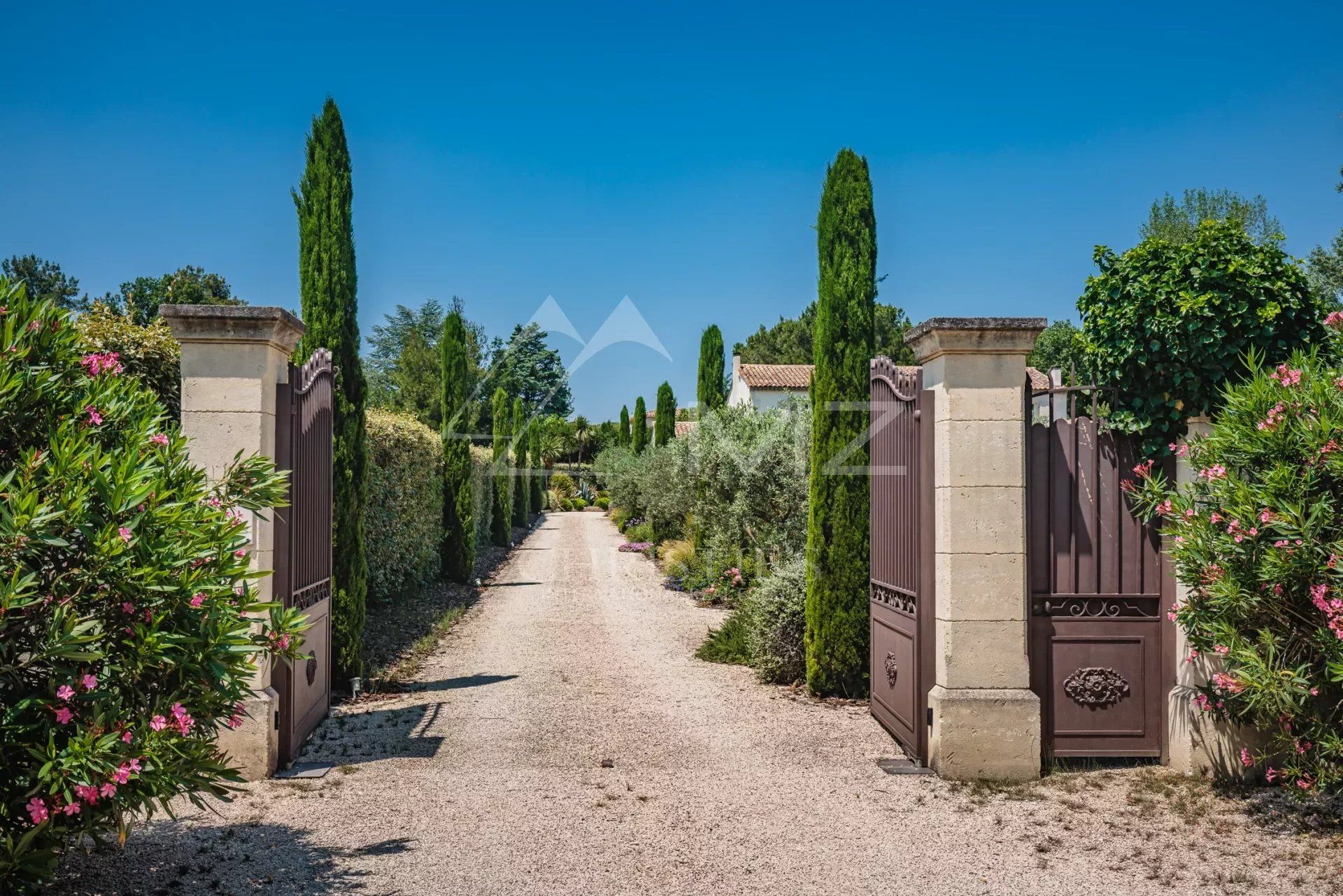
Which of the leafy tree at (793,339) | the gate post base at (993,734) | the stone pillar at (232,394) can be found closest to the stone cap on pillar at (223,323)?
the stone pillar at (232,394)

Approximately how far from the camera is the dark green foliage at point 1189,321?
5344 millimetres

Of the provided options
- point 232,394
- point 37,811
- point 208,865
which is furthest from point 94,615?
point 232,394

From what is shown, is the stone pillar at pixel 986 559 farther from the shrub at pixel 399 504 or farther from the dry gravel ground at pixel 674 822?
the shrub at pixel 399 504

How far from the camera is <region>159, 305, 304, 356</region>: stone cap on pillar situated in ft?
18.2

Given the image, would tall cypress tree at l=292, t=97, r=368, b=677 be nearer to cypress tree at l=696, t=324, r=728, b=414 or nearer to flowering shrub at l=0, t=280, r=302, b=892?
flowering shrub at l=0, t=280, r=302, b=892

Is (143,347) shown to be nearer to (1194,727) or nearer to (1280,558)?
(1280,558)

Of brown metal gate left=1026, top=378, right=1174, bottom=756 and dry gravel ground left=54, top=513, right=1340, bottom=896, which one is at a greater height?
brown metal gate left=1026, top=378, right=1174, bottom=756

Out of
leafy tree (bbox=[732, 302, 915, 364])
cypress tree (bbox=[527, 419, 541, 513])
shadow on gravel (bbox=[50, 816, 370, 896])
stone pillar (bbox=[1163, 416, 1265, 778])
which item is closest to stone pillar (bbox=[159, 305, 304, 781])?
shadow on gravel (bbox=[50, 816, 370, 896])

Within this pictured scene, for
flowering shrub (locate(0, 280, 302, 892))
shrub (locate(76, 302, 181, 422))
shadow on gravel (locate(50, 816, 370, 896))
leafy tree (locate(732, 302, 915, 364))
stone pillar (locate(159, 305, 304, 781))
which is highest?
leafy tree (locate(732, 302, 915, 364))

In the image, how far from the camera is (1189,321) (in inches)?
210

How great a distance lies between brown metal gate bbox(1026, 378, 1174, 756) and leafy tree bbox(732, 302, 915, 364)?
36461mm

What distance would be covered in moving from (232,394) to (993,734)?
520cm

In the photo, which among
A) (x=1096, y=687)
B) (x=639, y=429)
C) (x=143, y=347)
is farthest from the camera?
(x=639, y=429)

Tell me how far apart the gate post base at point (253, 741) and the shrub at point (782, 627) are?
4576 millimetres
